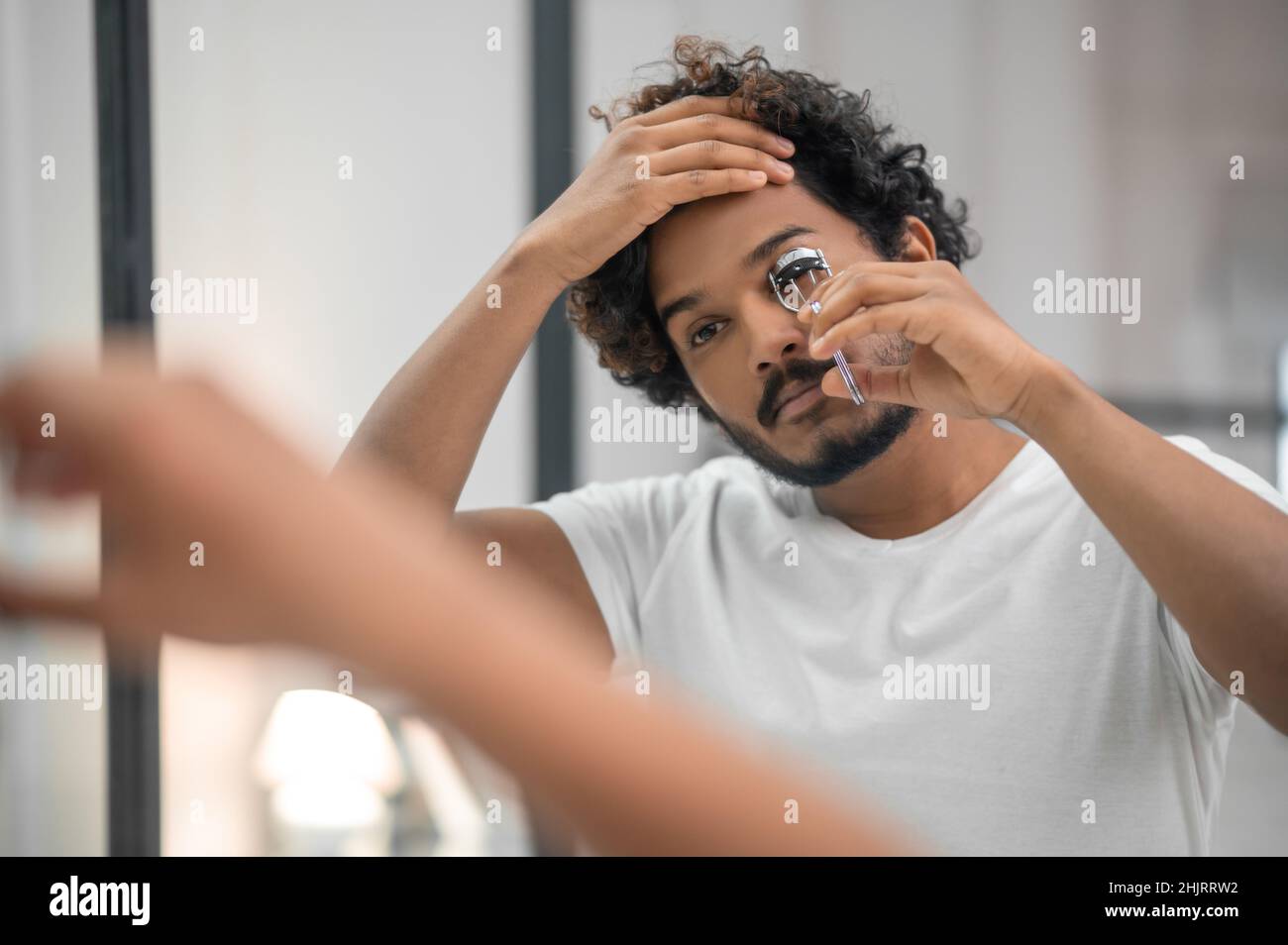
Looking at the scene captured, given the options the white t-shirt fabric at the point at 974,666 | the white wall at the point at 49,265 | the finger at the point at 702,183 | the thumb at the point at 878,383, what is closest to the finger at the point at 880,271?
the thumb at the point at 878,383

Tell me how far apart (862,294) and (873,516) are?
1.29ft

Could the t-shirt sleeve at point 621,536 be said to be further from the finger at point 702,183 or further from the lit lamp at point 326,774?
the lit lamp at point 326,774

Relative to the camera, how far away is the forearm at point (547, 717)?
0.20 meters

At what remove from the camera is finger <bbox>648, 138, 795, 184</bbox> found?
107 cm

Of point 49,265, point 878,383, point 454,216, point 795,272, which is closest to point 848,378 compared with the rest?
point 878,383

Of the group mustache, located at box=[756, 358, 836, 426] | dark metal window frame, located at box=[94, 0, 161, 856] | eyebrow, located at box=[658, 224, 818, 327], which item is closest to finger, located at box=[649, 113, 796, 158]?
eyebrow, located at box=[658, 224, 818, 327]

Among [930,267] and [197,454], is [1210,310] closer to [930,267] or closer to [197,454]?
[930,267]

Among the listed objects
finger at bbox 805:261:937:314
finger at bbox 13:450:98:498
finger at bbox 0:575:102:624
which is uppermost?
finger at bbox 805:261:937:314

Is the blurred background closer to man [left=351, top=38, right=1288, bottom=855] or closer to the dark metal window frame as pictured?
the dark metal window frame

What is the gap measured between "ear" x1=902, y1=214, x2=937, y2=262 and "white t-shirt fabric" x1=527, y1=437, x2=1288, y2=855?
299mm

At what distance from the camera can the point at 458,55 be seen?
5.75 ft

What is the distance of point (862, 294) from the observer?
2.87ft

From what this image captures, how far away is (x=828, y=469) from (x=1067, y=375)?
31 centimetres

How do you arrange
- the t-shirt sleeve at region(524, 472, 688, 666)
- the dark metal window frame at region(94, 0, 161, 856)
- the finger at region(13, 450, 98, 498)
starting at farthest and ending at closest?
the dark metal window frame at region(94, 0, 161, 856) < the t-shirt sleeve at region(524, 472, 688, 666) < the finger at region(13, 450, 98, 498)
